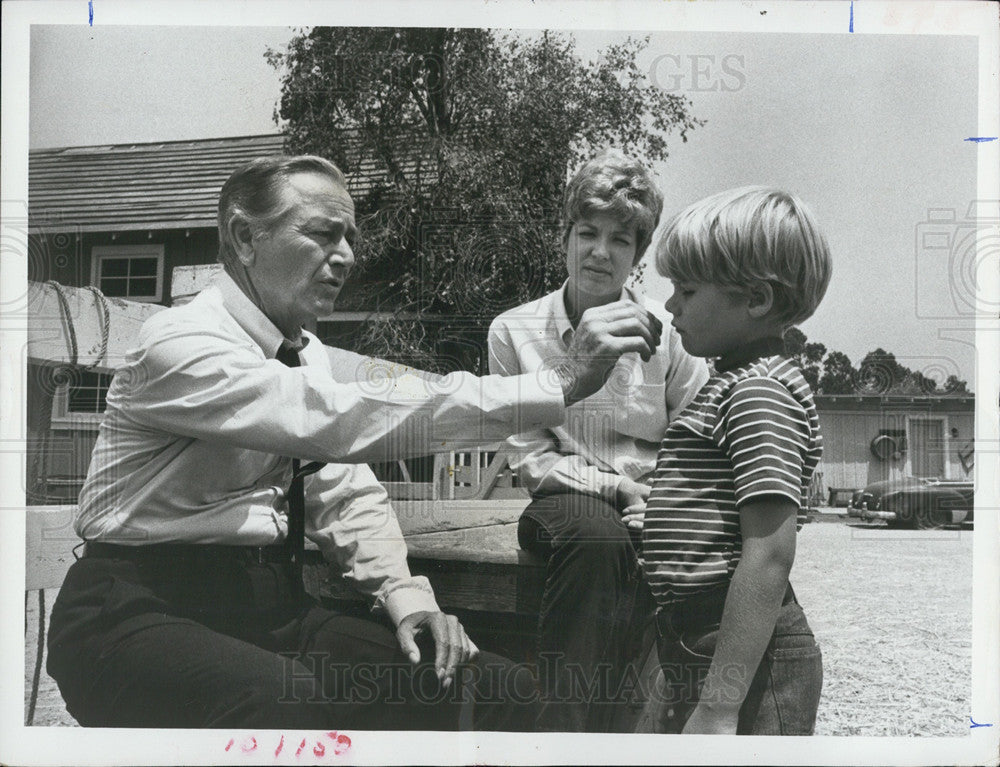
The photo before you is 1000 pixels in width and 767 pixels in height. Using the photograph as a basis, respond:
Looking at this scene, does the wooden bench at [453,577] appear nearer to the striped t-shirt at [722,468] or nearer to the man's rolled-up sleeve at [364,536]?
the man's rolled-up sleeve at [364,536]

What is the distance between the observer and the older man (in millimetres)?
3160

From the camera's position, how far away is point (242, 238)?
3537 mm

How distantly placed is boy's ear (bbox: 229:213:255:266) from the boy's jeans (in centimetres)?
184

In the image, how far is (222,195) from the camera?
11.9 feet

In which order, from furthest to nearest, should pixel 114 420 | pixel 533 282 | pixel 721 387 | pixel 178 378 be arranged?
pixel 533 282
pixel 114 420
pixel 178 378
pixel 721 387

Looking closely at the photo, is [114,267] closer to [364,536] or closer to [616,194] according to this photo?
[364,536]

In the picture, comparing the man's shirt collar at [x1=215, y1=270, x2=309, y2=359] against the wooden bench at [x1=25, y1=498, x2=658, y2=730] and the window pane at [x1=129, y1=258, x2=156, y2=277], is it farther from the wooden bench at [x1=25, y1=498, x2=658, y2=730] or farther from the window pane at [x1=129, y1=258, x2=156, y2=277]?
the wooden bench at [x1=25, y1=498, x2=658, y2=730]

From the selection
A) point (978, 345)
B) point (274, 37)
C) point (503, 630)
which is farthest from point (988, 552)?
point (274, 37)

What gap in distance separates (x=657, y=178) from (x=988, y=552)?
1.84 m

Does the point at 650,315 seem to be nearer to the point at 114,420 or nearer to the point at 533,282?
the point at 533,282

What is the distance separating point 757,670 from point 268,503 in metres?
1.65

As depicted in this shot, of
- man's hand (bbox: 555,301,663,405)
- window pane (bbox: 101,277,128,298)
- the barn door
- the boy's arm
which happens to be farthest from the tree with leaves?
the barn door

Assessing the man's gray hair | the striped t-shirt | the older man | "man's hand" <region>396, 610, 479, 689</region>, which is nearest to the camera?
the striped t-shirt

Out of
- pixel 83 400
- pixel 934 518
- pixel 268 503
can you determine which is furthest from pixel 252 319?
pixel 934 518
